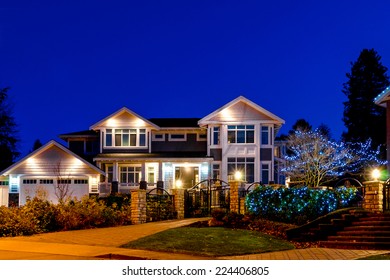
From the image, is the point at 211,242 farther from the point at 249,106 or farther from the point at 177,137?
the point at 177,137

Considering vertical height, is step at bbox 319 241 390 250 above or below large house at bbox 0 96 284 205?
below

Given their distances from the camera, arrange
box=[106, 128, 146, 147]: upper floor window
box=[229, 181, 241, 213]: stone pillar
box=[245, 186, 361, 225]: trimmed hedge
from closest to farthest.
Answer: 1. box=[245, 186, 361, 225]: trimmed hedge
2. box=[229, 181, 241, 213]: stone pillar
3. box=[106, 128, 146, 147]: upper floor window

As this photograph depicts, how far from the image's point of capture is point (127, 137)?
47469 mm

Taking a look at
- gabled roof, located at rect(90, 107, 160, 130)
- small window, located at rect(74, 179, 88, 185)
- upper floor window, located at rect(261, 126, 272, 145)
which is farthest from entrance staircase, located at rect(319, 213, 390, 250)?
small window, located at rect(74, 179, 88, 185)

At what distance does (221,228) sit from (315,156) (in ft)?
89.6

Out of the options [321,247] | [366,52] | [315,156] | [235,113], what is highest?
[366,52]

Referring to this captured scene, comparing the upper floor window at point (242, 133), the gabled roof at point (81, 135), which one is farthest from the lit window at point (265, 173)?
the gabled roof at point (81, 135)

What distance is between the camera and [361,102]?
197 ft

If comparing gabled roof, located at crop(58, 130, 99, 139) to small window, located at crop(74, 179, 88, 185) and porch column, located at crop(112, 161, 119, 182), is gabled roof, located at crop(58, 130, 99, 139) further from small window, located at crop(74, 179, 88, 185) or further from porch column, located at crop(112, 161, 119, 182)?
small window, located at crop(74, 179, 88, 185)

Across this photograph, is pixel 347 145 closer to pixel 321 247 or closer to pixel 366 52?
pixel 366 52

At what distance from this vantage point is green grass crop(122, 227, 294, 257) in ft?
57.6

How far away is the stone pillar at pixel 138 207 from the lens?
26.9m

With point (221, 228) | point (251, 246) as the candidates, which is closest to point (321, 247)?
point (251, 246)

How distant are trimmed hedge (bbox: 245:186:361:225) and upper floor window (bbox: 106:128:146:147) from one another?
79.3 feet
